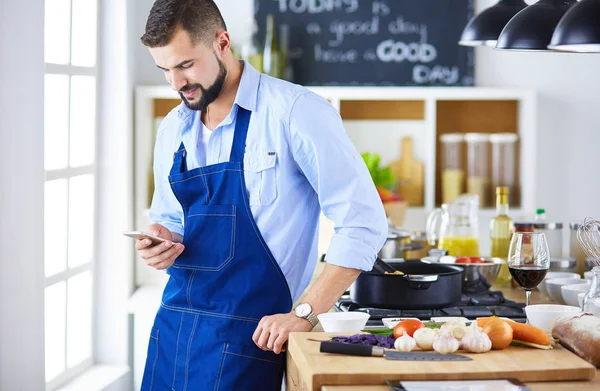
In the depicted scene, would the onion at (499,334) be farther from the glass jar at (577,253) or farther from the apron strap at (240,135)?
the glass jar at (577,253)

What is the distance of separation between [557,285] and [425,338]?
110cm

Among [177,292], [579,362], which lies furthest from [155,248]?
[579,362]

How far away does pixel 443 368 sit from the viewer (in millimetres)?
1510

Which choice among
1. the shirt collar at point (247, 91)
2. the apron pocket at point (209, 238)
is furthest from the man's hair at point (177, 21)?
the apron pocket at point (209, 238)

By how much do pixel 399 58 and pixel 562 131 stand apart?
101cm

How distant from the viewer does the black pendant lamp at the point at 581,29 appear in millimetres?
2221

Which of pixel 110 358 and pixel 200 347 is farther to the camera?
pixel 110 358

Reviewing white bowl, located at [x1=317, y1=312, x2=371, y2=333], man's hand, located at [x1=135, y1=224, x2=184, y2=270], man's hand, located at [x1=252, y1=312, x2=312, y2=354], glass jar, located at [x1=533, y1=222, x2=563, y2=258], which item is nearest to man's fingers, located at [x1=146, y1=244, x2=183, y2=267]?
man's hand, located at [x1=135, y1=224, x2=184, y2=270]

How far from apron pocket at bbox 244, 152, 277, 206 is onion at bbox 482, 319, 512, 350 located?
69 cm

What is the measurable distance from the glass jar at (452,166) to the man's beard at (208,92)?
2.73 meters

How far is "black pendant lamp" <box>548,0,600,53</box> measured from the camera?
2.22 meters

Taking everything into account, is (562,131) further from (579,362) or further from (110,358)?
(579,362)

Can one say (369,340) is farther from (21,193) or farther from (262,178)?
(21,193)

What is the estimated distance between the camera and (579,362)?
1.56 m
